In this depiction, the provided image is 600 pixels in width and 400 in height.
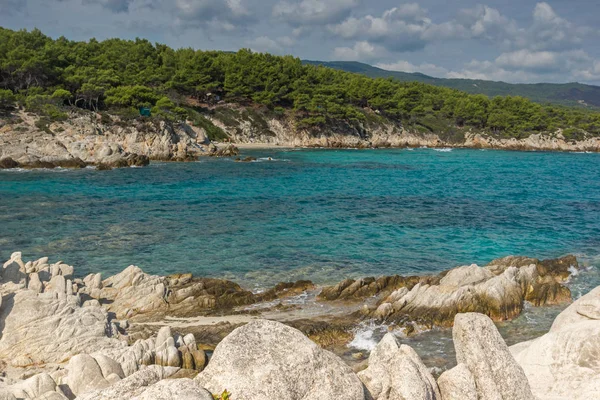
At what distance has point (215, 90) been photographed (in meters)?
116

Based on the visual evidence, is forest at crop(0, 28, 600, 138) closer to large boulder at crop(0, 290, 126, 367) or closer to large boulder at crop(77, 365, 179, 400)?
large boulder at crop(0, 290, 126, 367)

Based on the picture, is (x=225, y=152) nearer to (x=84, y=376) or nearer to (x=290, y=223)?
(x=290, y=223)

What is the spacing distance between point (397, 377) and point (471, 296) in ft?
38.5

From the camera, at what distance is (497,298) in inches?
712

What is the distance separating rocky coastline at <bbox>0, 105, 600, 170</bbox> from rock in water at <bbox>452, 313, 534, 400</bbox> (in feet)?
195

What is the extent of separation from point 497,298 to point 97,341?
1450cm

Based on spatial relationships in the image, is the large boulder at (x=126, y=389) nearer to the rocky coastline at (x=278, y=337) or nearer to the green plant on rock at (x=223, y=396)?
the rocky coastline at (x=278, y=337)

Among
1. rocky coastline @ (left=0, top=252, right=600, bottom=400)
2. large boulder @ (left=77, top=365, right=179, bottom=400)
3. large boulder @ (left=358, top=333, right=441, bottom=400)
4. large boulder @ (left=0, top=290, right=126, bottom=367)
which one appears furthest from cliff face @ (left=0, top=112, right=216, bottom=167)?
large boulder @ (left=358, top=333, right=441, bottom=400)

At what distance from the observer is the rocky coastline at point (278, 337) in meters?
6.50

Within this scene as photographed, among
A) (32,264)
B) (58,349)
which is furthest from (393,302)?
(32,264)

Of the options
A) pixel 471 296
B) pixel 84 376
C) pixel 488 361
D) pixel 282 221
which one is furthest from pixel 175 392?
pixel 282 221

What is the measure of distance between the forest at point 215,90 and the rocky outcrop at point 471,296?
66391 millimetres

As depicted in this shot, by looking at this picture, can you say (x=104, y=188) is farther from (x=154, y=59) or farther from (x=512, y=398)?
(x=154, y=59)

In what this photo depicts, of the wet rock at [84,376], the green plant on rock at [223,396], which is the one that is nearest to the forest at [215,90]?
the wet rock at [84,376]
